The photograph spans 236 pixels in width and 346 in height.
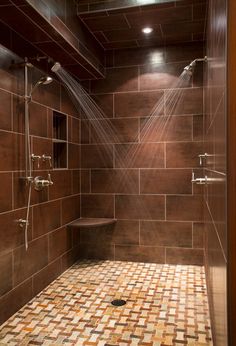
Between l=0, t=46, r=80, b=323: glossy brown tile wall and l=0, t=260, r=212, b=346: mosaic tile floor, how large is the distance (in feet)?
0.63

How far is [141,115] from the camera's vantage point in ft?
11.4

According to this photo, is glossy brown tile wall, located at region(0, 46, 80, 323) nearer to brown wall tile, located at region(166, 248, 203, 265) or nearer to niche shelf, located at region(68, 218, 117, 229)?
niche shelf, located at region(68, 218, 117, 229)

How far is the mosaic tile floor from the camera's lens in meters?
2.00

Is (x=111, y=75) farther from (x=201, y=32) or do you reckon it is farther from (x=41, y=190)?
(x=41, y=190)

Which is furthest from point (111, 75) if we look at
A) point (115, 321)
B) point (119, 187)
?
point (115, 321)

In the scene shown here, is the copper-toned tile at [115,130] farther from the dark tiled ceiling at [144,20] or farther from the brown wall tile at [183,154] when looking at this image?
the dark tiled ceiling at [144,20]

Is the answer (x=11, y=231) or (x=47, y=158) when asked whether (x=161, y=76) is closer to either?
(x=47, y=158)

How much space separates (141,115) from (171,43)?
841mm

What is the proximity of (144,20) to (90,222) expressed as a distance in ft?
6.97

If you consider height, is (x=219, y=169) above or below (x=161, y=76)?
below

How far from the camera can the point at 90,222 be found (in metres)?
3.39

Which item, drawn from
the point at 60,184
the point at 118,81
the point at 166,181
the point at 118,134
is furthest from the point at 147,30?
the point at 60,184

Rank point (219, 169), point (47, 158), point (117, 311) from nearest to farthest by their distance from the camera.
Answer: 1. point (219, 169)
2. point (117, 311)
3. point (47, 158)

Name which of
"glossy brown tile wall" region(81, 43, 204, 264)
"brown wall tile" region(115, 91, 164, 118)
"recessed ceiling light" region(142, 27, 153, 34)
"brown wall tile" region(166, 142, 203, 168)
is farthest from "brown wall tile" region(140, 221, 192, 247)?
"recessed ceiling light" region(142, 27, 153, 34)
